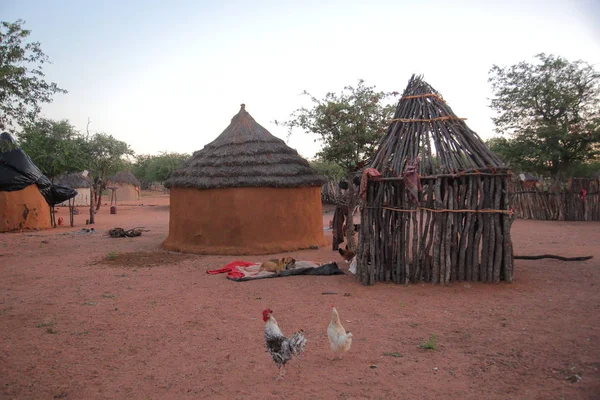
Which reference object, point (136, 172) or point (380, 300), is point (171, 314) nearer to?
point (380, 300)

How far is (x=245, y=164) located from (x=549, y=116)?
499 inches

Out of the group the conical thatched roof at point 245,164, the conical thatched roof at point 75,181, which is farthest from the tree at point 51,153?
the conical thatched roof at point 75,181

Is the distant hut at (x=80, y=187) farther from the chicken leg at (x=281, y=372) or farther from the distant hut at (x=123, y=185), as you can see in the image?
the chicken leg at (x=281, y=372)

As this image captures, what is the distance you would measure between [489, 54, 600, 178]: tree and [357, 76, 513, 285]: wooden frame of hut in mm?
11345

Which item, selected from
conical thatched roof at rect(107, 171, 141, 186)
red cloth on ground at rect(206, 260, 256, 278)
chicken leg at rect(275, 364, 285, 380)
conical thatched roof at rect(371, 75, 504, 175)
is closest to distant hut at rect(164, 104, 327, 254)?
red cloth on ground at rect(206, 260, 256, 278)

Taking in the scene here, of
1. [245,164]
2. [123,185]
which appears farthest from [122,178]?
[245,164]

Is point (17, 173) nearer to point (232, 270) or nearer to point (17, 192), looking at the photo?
point (17, 192)

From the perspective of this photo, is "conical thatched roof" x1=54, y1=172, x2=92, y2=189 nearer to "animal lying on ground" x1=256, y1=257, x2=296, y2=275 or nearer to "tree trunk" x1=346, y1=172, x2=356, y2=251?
"tree trunk" x1=346, y1=172, x2=356, y2=251

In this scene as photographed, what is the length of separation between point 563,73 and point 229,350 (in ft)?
56.2

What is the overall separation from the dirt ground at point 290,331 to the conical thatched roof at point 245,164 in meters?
2.91

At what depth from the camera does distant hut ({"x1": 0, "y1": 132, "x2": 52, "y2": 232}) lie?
53.4 ft

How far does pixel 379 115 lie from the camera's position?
12461mm

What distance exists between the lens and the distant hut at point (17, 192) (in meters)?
16.3

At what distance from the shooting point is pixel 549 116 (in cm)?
1764
